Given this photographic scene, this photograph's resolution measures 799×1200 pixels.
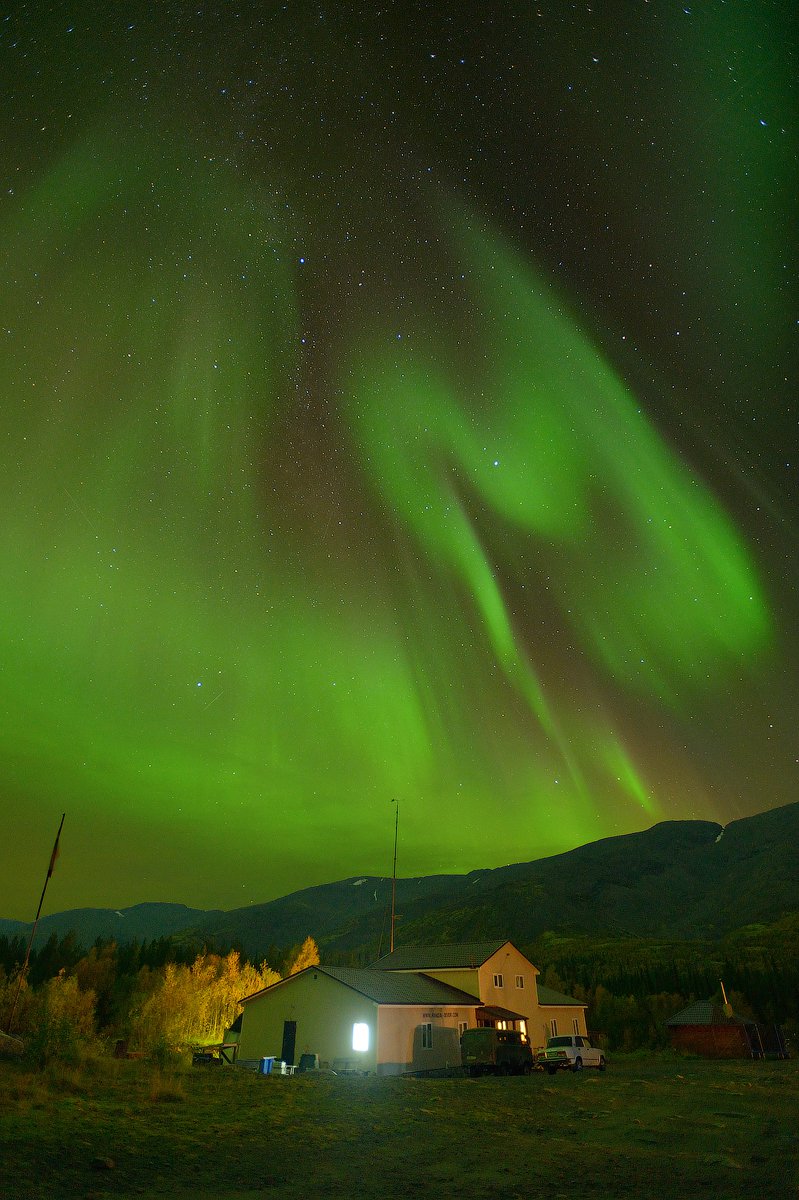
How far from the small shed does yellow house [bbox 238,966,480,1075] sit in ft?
82.5

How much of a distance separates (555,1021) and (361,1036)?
21.3m

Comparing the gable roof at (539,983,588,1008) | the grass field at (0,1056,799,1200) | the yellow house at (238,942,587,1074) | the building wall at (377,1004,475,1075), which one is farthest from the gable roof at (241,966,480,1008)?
the grass field at (0,1056,799,1200)

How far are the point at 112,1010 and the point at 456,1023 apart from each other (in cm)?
A: 6863

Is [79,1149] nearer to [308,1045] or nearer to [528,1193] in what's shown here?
[528,1193]

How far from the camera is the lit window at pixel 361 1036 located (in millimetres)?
39812

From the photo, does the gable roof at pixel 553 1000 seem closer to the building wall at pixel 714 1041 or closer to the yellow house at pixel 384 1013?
the yellow house at pixel 384 1013

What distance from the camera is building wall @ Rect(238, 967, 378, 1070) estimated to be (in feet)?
131

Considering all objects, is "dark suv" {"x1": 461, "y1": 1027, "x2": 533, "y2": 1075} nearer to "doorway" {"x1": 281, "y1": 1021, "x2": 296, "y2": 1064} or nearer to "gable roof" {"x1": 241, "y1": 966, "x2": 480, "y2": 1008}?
"gable roof" {"x1": 241, "y1": 966, "x2": 480, "y2": 1008}

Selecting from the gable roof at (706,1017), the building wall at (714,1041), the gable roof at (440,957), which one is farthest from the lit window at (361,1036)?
the gable roof at (706,1017)

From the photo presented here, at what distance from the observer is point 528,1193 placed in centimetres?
1121

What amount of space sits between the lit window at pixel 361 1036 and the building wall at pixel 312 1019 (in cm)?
18

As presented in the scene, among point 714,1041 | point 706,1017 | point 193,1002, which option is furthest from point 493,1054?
point 193,1002

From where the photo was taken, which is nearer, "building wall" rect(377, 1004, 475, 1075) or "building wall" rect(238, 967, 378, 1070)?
"building wall" rect(377, 1004, 475, 1075)

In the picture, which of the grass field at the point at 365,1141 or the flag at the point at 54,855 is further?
the flag at the point at 54,855
